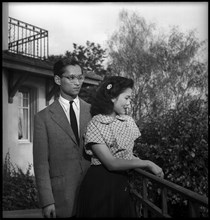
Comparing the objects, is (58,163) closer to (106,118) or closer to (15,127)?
(106,118)

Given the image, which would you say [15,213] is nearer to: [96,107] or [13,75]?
[96,107]

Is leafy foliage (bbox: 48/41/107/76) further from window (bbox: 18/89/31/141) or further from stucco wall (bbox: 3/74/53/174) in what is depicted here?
window (bbox: 18/89/31/141)

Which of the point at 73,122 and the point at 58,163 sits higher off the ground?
the point at 73,122

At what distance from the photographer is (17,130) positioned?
6.29 m

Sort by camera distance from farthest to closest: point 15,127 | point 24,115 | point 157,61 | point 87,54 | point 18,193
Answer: point 157,61
point 24,115
point 15,127
point 87,54
point 18,193

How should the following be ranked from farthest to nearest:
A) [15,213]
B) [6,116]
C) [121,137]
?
[6,116] → [15,213] → [121,137]

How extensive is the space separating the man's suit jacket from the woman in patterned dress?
66 mm

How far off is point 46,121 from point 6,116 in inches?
179

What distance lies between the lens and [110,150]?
1533mm

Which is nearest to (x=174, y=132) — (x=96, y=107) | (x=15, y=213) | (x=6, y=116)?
(x=15, y=213)

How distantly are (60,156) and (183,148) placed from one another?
8.85 feet

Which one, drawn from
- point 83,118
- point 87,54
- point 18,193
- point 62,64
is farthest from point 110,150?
point 87,54

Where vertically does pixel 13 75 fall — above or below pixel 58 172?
above

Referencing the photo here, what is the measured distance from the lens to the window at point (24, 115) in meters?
6.46
